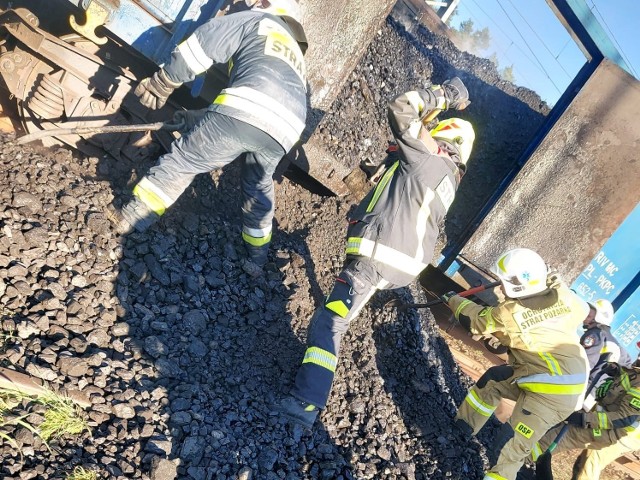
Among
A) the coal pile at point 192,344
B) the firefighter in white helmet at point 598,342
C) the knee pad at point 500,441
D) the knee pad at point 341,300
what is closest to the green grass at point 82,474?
the coal pile at point 192,344

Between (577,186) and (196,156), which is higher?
(577,186)

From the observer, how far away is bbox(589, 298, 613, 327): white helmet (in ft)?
17.8

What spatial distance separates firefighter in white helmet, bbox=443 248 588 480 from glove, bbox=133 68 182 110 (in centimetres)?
272

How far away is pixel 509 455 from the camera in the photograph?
13.1 feet

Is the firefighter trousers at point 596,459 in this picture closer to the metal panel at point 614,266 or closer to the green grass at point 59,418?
the metal panel at point 614,266

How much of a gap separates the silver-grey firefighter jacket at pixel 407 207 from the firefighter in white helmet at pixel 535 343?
2.74 feet

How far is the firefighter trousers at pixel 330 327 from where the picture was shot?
3.24m

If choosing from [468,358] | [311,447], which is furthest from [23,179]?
[468,358]

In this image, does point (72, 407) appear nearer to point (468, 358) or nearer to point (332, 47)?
point (332, 47)

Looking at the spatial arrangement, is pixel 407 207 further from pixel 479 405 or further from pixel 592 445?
pixel 592 445

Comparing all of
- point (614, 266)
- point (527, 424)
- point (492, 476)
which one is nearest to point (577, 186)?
point (614, 266)

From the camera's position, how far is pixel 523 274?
3.98m

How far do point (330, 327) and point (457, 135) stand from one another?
175 centimetres

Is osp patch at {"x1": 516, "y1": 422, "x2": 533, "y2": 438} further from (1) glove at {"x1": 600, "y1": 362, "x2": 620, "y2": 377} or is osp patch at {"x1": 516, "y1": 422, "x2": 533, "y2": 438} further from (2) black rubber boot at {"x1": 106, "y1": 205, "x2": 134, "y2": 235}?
(2) black rubber boot at {"x1": 106, "y1": 205, "x2": 134, "y2": 235}
